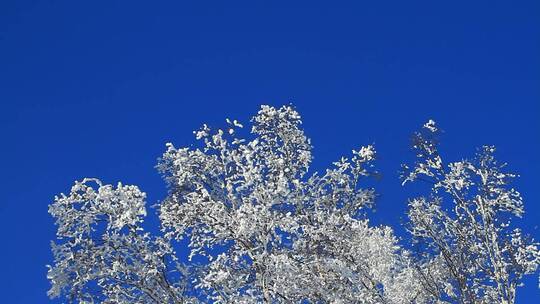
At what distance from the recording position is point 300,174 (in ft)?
50.9

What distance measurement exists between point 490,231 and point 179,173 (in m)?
7.39

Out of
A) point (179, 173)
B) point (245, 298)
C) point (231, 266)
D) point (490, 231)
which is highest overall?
point (179, 173)

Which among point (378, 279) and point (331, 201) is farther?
point (378, 279)

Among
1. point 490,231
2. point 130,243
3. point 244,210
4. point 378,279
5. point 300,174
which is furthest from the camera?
point 378,279

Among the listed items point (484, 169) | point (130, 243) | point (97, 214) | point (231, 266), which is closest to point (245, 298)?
point (231, 266)

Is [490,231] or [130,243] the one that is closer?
[130,243]

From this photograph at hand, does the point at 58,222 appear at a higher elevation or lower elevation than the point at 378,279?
lower

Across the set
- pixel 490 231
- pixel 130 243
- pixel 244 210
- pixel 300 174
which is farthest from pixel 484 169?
pixel 130 243

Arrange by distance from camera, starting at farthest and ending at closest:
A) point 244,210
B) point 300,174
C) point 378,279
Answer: point 378,279 → point 300,174 → point 244,210

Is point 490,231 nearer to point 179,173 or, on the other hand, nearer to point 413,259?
point 413,259

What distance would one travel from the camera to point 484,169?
49.1 feet

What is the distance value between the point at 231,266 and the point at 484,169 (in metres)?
6.48

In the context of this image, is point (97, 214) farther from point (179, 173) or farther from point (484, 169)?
point (484, 169)

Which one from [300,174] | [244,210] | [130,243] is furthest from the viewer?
[300,174]
